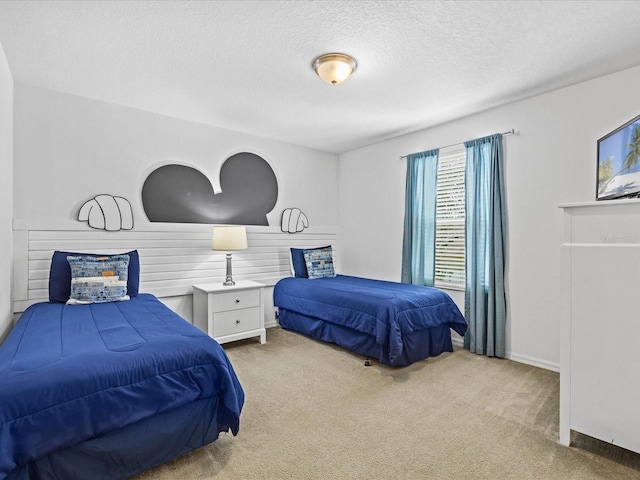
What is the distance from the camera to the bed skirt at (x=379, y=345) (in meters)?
3.07

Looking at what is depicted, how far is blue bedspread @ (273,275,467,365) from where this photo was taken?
2965 millimetres

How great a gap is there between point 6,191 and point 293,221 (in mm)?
2893

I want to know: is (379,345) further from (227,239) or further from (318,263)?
(227,239)

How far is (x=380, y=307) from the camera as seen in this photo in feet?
9.90

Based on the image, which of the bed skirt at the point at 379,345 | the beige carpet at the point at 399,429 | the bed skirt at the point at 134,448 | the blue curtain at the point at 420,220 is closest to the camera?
the bed skirt at the point at 134,448

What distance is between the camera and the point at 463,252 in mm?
3781

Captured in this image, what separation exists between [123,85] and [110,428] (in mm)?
2688

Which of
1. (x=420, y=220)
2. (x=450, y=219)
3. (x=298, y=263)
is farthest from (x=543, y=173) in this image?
(x=298, y=263)

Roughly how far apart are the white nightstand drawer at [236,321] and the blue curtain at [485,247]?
221 centimetres

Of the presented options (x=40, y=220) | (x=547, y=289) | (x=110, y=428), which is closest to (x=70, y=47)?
(x=40, y=220)

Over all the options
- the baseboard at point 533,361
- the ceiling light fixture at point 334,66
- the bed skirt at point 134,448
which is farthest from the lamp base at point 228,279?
the baseboard at point 533,361

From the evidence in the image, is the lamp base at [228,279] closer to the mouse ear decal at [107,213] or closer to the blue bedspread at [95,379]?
the mouse ear decal at [107,213]

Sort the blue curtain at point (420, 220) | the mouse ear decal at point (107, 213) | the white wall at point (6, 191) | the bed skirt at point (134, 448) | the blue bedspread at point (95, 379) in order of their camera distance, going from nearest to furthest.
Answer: the blue bedspread at point (95, 379) < the bed skirt at point (134, 448) < the white wall at point (6, 191) < the mouse ear decal at point (107, 213) < the blue curtain at point (420, 220)

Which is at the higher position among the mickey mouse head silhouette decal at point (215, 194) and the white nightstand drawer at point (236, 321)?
the mickey mouse head silhouette decal at point (215, 194)
